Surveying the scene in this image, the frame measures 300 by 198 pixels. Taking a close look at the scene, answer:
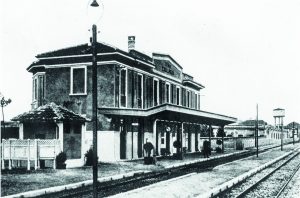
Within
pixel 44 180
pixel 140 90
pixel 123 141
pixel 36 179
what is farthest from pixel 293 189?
pixel 140 90

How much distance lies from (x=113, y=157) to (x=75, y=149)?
366cm

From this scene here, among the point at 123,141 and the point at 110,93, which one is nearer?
the point at 110,93

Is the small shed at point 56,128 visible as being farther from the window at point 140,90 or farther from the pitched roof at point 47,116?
the window at point 140,90

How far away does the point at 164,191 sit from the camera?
12938 millimetres

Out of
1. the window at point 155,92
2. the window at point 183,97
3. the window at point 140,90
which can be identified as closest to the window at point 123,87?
the window at point 140,90

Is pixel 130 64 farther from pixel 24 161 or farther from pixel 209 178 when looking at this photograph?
pixel 209 178

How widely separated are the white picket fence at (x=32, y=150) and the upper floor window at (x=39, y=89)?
865 centimetres

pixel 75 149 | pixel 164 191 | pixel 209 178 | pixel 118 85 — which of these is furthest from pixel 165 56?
pixel 164 191

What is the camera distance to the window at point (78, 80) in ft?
85.3

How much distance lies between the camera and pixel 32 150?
63.5ft

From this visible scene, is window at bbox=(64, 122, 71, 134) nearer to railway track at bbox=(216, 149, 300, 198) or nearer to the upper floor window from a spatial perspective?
the upper floor window

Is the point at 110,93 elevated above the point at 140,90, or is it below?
below

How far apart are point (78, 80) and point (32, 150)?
7.67m

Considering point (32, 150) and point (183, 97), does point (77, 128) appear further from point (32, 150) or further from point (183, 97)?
point (183, 97)
